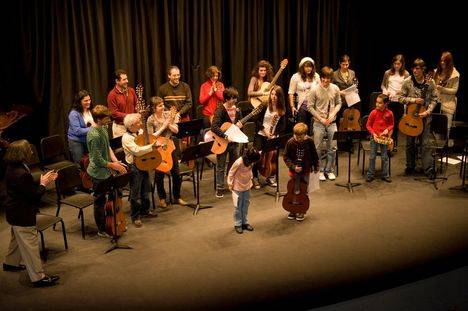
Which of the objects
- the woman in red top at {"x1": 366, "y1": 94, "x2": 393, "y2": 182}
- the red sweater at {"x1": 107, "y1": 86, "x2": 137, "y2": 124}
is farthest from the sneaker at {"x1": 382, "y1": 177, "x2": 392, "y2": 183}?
the red sweater at {"x1": 107, "y1": 86, "x2": 137, "y2": 124}

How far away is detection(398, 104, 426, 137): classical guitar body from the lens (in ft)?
28.8

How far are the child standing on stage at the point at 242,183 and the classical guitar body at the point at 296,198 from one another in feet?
2.10

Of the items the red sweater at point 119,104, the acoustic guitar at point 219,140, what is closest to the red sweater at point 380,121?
the acoustic guitar at point 219,140

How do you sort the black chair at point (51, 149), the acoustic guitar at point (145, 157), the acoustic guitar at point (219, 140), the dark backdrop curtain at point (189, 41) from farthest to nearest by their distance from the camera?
the dark backdrop curtain at point (189, 41) < the black chair at point (51, 149) < the acoustic guitar at point (219, 140) < the acoustic guitar at point (145, 157)

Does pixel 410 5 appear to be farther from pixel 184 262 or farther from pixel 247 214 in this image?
pixel 184 262

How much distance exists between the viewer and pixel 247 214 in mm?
7680

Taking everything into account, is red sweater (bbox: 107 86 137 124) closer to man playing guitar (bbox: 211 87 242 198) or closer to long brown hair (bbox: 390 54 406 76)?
man playing guitar (bbox: 211 87 242 198)

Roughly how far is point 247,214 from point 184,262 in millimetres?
1572

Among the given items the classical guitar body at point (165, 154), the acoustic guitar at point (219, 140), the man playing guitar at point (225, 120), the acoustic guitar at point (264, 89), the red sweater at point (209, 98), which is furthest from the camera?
the red sweater at point (209, 98)

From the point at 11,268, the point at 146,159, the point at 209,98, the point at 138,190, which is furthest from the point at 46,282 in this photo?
the point at 209,98

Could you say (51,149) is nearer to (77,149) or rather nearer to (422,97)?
(77,149)

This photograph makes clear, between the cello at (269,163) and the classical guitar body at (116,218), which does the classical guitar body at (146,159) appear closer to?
the classical guitar body at (116,218)

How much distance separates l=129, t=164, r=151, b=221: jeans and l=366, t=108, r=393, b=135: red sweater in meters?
3.66

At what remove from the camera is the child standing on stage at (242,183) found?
21.9 feet
